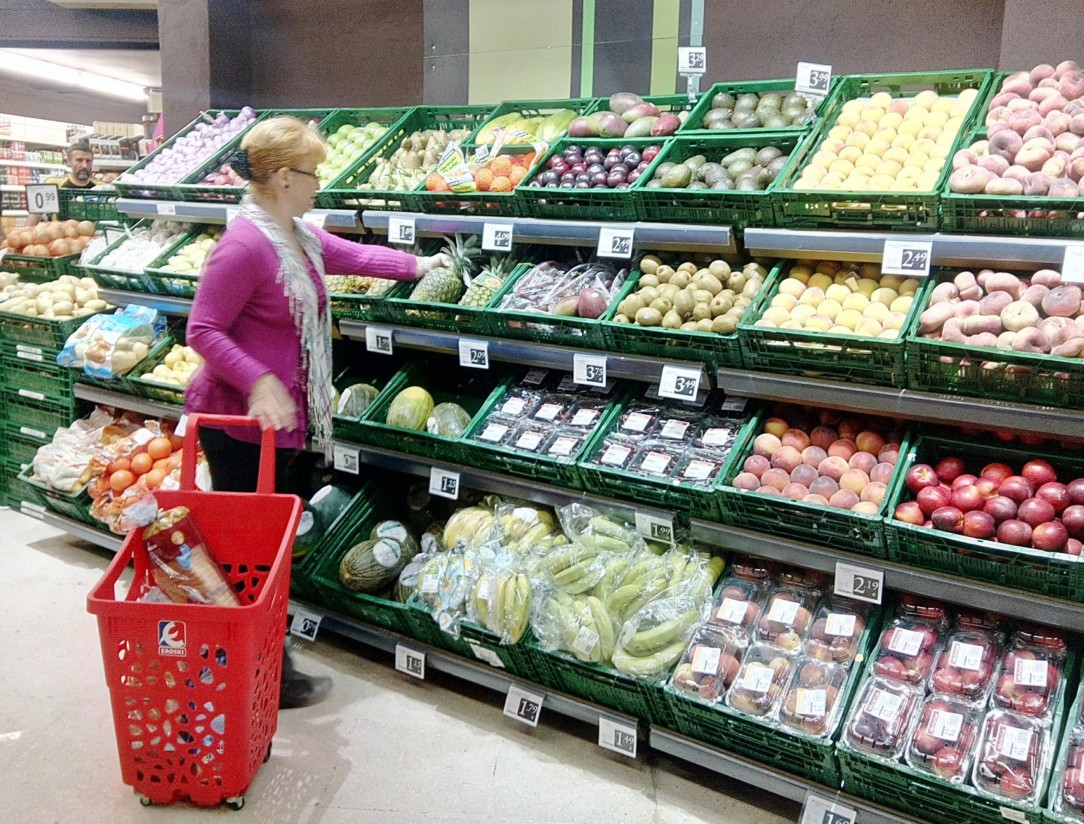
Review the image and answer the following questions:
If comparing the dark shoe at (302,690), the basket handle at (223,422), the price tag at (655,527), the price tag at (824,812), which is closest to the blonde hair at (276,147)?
the basket handle at (223,422)

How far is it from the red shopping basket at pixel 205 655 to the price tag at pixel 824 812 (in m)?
1.47

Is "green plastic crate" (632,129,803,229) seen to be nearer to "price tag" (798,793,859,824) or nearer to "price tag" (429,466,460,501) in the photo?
"price tag" (429,466,460,501)

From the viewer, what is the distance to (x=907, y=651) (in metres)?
2.29

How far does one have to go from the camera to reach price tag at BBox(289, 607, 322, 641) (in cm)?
326

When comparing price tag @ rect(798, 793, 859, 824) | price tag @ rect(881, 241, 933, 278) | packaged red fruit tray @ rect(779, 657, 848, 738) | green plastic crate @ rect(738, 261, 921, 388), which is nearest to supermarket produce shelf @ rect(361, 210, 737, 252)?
green plastic crate @ rect(738, 261, 921, 388)

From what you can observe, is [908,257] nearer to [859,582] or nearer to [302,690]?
[859,582]

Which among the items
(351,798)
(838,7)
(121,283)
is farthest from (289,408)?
(838,7)

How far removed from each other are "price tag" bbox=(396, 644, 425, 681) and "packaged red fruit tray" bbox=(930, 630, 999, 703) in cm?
163

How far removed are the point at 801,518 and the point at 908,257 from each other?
778mm

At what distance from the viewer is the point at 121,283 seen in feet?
14.3

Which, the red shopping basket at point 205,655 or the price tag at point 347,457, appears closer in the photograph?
the red shopping basket at point 205,655

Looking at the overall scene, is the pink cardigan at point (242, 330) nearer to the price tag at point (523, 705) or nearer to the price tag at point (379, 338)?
the price tag at point (379, 338)

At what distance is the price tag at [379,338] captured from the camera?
11.1ft

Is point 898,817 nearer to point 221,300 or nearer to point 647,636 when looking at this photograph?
point 647,636
